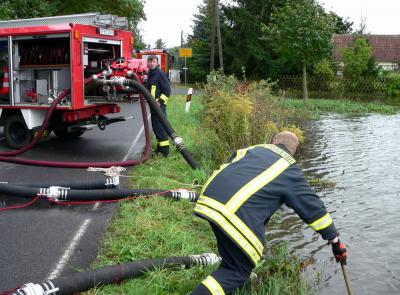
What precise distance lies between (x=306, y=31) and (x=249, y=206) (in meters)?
22.3

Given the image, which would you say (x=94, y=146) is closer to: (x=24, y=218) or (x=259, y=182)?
(x=24, y=218)

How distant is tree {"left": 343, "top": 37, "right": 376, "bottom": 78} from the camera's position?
30.7 metres

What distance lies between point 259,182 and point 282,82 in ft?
113

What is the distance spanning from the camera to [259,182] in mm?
3551

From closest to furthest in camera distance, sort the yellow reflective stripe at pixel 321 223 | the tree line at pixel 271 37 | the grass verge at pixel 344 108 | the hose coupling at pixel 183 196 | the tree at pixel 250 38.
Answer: the yellow reflective stripe at pixel 321 223
the hose coupling at pixel 183 196
the grass verge at pixel 344 108
the tree line at pixel 271 37
the tree at pixel 250 38

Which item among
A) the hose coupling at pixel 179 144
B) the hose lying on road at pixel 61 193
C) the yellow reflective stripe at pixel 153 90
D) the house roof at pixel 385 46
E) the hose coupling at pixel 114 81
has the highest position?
the house roof at pixel 385 46

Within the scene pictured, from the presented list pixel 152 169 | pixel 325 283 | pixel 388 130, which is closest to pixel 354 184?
pixel 152 169

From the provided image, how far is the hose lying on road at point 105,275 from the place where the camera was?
373cm

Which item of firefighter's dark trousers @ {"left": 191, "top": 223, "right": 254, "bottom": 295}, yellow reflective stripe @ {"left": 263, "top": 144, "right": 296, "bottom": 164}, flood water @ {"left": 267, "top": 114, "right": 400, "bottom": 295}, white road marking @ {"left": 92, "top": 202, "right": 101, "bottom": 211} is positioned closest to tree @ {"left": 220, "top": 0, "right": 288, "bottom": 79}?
flood water @ {"left": 267, "top": 114, "right": 400, "bottom": 295}

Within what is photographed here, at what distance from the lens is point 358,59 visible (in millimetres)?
30891

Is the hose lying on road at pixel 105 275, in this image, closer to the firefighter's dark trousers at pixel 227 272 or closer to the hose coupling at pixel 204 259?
the hose coupling at pixel 204 259

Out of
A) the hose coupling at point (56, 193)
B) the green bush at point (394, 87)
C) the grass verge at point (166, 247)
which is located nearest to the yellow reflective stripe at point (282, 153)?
the grass verge at point (166, 247)

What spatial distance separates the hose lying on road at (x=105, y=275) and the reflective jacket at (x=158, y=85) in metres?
5.41

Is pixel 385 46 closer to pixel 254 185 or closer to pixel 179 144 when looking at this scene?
pixel 179 144
